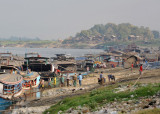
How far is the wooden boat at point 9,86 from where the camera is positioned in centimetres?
2034

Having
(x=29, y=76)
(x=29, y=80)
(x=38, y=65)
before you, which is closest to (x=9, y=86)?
(x=29, y=80)

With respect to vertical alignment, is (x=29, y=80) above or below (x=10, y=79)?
below

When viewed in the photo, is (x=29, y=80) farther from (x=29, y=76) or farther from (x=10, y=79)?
(x=10, y=79)

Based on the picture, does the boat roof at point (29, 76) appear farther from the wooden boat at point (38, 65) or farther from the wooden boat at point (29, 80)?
the wooden boat at point (38, 65)

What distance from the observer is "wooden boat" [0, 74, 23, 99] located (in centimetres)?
2034

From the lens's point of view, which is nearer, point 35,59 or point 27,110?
point 27,110

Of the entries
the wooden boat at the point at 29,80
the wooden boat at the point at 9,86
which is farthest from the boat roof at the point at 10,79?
the wooden boat at the point at 29,80

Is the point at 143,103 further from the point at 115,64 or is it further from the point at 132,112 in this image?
the point at 115,64

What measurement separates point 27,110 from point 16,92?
16.0 ft

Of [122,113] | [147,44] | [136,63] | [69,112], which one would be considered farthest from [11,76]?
[147,44]

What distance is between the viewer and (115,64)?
5588 centimetres

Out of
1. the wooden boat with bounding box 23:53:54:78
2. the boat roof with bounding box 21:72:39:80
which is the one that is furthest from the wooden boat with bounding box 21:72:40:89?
the wooden boat with bounding box 23:53:54:78

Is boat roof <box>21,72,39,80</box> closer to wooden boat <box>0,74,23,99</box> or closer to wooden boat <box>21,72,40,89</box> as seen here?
wooden boat <box>21,72,40,89</box>

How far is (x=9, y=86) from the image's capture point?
69.4ft
